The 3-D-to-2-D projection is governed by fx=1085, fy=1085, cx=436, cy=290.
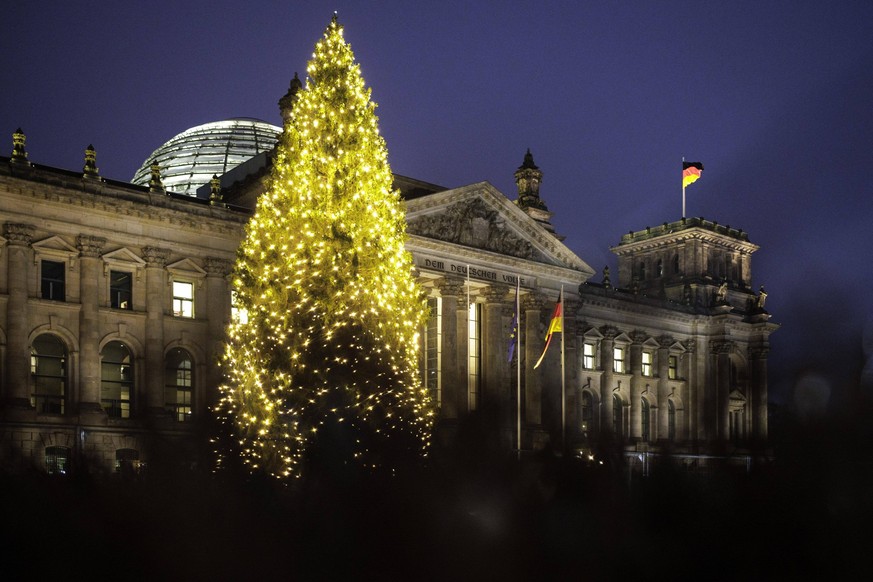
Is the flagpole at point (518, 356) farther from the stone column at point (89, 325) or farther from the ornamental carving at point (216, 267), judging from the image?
the stone column at point (89, 325)

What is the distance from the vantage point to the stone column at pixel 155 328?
159 ft

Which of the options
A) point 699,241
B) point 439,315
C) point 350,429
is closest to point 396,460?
point 350,429

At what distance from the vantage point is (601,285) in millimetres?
73812

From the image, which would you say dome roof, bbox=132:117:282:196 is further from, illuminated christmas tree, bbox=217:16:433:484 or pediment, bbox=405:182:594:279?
illuminated christmas tree, bbox=217:16:433:484

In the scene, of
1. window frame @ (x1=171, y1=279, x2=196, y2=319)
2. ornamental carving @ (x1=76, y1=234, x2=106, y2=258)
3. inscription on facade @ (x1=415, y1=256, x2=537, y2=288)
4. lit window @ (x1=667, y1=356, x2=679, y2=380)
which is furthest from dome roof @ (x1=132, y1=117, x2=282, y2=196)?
lit window @ (x1=667, y1=356, x2=679, y2=380)

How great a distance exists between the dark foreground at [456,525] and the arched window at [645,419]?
47.7m

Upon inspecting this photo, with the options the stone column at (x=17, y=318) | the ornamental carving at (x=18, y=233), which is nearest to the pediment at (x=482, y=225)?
the ornamental carving at (x=18, y=233)

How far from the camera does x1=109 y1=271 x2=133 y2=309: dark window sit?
48844 mm

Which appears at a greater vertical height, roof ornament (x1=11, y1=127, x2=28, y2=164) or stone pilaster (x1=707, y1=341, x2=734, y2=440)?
roof ornament (x1=11, y1=127, x2=28, y2=164)

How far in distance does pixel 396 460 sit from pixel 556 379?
32.6m

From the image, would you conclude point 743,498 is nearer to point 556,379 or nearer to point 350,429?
point 350,429

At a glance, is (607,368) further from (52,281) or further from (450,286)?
(52,281)

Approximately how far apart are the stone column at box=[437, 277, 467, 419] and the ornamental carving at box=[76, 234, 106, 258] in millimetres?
17808

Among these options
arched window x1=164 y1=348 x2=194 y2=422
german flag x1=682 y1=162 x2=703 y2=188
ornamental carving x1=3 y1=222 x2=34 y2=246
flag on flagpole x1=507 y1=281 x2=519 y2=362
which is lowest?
arched window x1=164 y1=348 x2=194 y2=422
